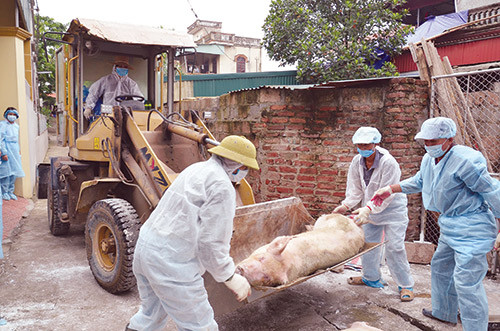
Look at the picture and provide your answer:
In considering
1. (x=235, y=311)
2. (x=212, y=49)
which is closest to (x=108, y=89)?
(x=235, y=311)

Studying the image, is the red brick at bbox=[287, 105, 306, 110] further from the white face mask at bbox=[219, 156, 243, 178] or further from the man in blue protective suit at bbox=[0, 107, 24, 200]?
the man in blue protective suit at bbox=[0, 107, 24, 200]

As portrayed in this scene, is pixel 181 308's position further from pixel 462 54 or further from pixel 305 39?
pixel 462 54

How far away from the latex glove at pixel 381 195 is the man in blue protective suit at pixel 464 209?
1.37ft

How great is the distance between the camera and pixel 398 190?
12.8 ft

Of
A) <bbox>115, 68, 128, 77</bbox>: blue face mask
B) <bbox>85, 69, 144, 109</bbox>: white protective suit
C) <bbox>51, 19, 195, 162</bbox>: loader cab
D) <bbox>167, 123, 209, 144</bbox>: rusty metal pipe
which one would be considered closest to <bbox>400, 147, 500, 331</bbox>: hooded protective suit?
<bbox>167, 123, 209, 144</bbox>: rusty metal pipe

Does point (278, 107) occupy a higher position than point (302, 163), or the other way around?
point (278, 107)

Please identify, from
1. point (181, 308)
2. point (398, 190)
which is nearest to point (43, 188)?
point (181, 308)

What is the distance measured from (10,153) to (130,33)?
14.6ft

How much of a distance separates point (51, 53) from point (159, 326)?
69.2 feet

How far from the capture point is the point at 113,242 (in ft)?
14.0

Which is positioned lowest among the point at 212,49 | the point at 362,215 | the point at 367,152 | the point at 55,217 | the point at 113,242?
the point at 55,217

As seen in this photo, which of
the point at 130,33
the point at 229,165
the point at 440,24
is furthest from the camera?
the point at 440,24

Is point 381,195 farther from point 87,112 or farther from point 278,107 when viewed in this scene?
point 87,112

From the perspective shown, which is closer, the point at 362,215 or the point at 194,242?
the point at 194,242
